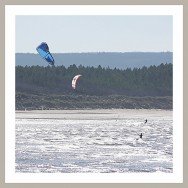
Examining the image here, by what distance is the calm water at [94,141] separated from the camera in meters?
21.0

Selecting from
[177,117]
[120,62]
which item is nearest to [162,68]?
[120,62]

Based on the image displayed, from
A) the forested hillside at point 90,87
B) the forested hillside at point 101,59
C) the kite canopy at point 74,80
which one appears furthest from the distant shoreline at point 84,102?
the kite canopy at point 74,80

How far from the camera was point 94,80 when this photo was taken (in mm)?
24766

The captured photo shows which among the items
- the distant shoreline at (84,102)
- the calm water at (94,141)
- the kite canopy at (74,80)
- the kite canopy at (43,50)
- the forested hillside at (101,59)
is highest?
the kite canopy at (43,50)

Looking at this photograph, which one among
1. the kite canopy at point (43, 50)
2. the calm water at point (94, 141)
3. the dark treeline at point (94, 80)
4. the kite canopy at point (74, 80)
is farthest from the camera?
the dark treeline at point (94, 80)

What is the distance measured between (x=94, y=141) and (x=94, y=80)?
2.35 meters

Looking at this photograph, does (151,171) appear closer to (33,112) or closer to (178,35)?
(178,35)

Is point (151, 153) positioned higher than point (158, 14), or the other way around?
point (158, 14)

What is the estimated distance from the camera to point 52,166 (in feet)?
69.0

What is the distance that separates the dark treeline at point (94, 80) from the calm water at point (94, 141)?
0.42 m

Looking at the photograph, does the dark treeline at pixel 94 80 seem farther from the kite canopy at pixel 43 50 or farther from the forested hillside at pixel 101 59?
the kite canopy at pixel 43 50

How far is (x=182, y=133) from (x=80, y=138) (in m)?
2.36

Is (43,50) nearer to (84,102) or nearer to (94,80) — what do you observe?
(94,80)

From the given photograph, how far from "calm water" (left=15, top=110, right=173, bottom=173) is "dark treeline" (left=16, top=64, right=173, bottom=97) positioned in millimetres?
422
